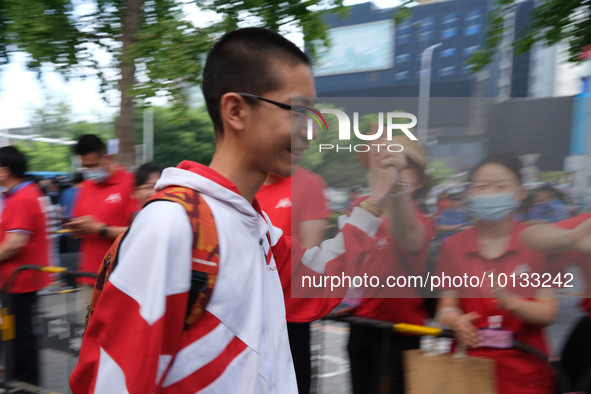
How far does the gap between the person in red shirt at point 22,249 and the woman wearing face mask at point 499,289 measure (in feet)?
10.2

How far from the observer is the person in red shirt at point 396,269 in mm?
2167

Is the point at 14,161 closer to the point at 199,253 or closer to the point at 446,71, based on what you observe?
the point at 199,253

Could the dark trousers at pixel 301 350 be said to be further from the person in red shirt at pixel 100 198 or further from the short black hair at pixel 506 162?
the person in red shirt at pixel 100 198

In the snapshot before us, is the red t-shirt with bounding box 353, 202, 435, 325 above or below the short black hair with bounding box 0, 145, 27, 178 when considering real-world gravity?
below

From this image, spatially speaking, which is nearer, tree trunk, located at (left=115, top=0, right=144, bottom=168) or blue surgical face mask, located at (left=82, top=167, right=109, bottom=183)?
blue surgical face mask, located at (left=82, top=167, right=109, bottom=183)

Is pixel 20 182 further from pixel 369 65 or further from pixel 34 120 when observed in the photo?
pixel 369 65

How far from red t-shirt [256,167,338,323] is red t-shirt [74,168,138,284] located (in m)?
1.89

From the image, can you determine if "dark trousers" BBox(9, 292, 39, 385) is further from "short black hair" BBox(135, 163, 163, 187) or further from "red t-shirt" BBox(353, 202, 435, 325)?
"red t-shirt" BBox(353, 202, 435, 325)

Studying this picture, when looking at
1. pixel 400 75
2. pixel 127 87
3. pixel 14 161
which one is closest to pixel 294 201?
pixel 14 161

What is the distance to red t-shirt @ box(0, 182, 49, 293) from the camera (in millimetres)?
4117

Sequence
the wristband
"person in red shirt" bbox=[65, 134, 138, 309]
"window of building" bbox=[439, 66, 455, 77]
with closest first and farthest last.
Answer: the wristband < "person in red shirt" bbox=[65, 134, 138, 309] < "window of building" bbox=[439, 66, 455, 77]

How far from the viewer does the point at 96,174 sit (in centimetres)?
451

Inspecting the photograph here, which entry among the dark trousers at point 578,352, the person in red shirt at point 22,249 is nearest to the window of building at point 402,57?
the person in red shirt at point 22,249

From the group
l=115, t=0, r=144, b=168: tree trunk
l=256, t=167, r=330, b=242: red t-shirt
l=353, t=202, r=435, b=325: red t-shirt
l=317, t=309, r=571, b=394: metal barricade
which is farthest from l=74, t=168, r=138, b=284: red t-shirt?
l=353, t=202, r=435, b=325: red t-shirt
